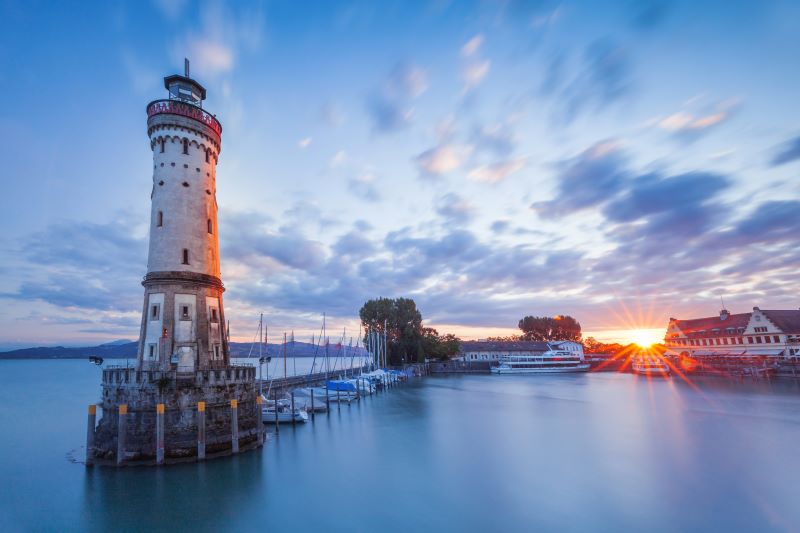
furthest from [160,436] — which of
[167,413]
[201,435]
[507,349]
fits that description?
[507,349]

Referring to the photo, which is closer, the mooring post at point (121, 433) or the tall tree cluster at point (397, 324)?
the mooring post at point (121, 433)

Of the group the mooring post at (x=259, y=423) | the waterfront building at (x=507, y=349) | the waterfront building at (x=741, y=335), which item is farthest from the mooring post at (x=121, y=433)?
the waterfront building at (x=507, y=349)

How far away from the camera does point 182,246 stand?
1190 inches

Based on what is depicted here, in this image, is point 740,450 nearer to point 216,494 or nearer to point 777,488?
point 777,488

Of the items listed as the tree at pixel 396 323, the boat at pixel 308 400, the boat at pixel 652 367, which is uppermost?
the tree at pixel 396 323

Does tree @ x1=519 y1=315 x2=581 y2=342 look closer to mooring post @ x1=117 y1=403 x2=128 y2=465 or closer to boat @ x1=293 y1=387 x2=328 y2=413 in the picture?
boat @ x1=293 y1=387 x2=328 y2=413

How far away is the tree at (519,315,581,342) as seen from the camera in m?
157

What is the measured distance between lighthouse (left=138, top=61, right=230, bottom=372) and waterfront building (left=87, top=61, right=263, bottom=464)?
71 mm

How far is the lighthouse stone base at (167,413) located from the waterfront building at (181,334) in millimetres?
61

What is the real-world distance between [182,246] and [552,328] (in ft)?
491

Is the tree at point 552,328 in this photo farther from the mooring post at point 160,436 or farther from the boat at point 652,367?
the mooring post at point 160,436

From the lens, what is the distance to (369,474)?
2722cm

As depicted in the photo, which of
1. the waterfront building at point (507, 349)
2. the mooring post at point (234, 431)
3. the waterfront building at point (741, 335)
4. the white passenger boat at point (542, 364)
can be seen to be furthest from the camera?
the waterfront building at point (507, 349)

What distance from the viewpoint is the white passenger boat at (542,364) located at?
385 feet
